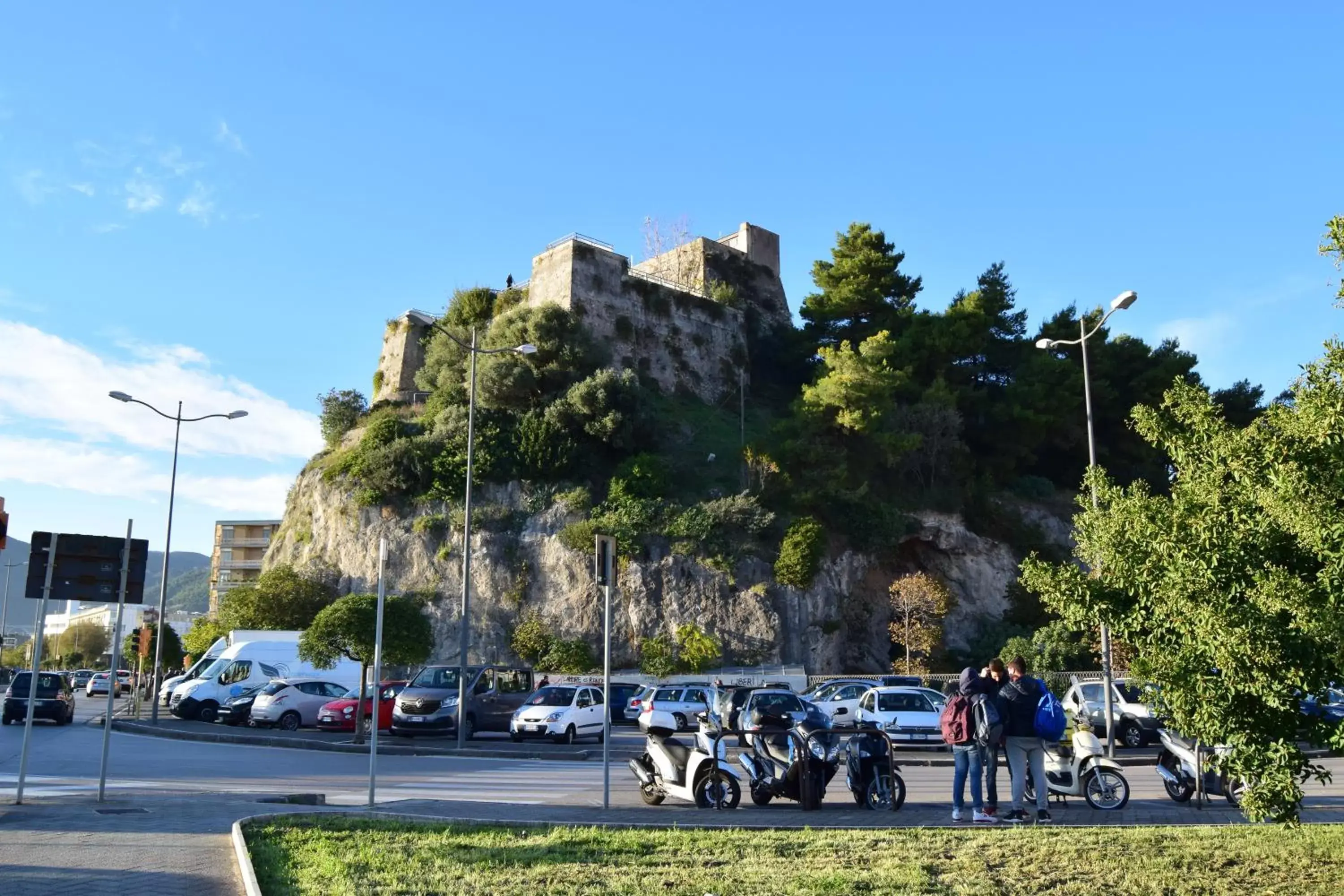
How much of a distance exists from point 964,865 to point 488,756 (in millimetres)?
14626

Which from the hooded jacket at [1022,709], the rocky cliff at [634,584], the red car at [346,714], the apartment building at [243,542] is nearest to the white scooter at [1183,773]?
the hooded jacket at [1022,709]

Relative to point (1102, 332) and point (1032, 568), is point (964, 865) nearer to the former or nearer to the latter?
point (1032, 568)

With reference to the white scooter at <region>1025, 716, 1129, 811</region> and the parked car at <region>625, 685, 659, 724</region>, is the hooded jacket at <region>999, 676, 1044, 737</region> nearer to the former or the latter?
the white scooter at <region>1025, 716, 1129, 811</region>

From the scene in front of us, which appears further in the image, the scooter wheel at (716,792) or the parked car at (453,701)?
the parked car at (453,701)

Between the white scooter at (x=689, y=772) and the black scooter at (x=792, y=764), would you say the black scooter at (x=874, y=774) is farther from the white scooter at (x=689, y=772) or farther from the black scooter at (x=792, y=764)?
the white scooter at (x=689, y=772)

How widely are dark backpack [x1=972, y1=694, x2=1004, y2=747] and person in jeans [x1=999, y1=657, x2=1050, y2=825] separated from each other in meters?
0.08

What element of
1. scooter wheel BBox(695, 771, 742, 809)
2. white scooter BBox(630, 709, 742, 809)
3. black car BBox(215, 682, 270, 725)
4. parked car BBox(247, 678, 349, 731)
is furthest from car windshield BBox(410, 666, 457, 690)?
scooter wheel BBox(695, 771, 742, 809)

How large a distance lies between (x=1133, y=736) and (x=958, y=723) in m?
14.4

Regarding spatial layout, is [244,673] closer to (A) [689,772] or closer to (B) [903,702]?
(B) [903,702]

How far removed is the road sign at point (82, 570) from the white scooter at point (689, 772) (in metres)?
5.97

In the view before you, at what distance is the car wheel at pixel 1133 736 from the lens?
76.0 feet

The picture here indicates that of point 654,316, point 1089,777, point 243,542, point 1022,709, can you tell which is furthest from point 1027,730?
point 243,542

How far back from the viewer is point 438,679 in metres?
26.2

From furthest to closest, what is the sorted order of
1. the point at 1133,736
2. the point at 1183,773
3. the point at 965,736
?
the point at 1133,736, the point at 1183,773, the point at 965,736
